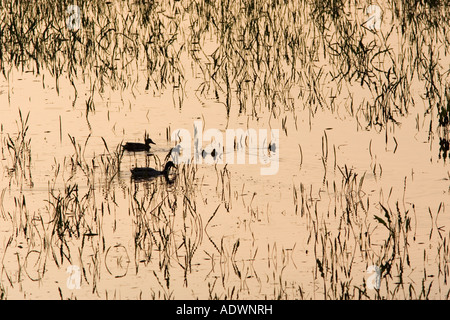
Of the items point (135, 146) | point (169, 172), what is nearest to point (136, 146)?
point (135, 146)

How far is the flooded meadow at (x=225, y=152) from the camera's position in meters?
4.67

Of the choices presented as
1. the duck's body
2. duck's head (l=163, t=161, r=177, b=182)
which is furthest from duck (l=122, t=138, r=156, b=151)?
duck's head (l=163, t=161, r=177, b=182)

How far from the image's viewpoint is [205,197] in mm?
5824

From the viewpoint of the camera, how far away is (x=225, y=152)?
679cm

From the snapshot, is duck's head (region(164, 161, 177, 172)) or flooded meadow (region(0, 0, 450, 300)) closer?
flooded meadow (region(0, 0, 450, 300))

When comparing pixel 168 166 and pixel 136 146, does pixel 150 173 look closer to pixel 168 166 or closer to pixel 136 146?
pixel 168 166

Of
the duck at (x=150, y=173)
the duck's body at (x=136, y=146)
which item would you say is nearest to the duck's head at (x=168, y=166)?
the duck at (x=150, y=173)

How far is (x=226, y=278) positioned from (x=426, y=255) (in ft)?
3.80

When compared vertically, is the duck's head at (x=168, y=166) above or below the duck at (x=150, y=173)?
above

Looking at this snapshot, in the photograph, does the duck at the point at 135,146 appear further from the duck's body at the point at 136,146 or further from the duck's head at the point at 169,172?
the duck's head at the point at 169,172

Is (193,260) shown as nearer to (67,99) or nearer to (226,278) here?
(226,278)

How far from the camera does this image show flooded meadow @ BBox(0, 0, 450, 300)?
4.67 m

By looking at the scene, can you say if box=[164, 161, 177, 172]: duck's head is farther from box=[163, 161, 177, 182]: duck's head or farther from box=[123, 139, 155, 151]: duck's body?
box=[123, 139, 155, 151]: duck's body

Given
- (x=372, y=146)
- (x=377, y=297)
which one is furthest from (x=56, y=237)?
(x=372, y=146)
